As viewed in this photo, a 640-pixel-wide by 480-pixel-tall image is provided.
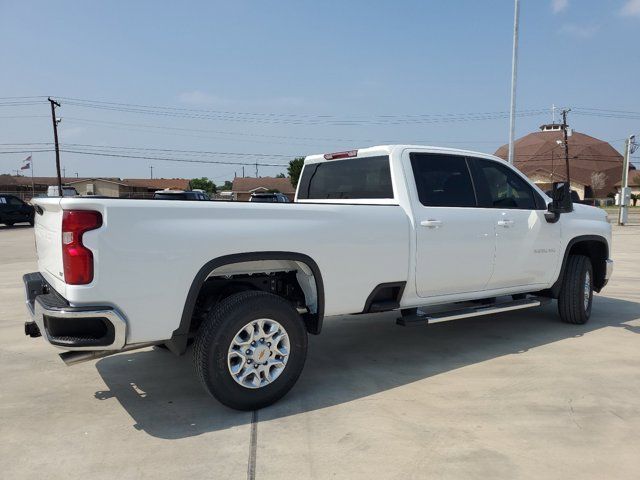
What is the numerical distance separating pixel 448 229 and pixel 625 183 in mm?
30711

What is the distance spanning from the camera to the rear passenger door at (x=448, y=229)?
14.6 ft

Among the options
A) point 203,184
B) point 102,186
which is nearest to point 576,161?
point 203,184

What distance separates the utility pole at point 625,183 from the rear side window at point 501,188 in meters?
25.7

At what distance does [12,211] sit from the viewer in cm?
2688

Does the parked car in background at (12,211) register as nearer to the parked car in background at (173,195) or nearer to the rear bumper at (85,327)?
the parked car in background at (173,195)

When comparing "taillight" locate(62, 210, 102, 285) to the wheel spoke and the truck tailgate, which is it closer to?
the truck tailgate

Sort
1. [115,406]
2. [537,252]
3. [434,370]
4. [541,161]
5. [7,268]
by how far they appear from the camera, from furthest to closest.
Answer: [541,161], [7,268], [537,252], [434,370], [115,406]

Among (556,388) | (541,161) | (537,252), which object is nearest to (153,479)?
(556,388)

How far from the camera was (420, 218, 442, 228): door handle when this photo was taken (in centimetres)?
441

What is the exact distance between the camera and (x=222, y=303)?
3551mm

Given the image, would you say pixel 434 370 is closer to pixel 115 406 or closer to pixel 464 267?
pixel 464 267

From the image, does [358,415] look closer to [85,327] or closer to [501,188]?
[85,327]

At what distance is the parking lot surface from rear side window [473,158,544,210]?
4.80 ft

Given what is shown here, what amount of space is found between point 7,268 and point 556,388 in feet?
36.6
